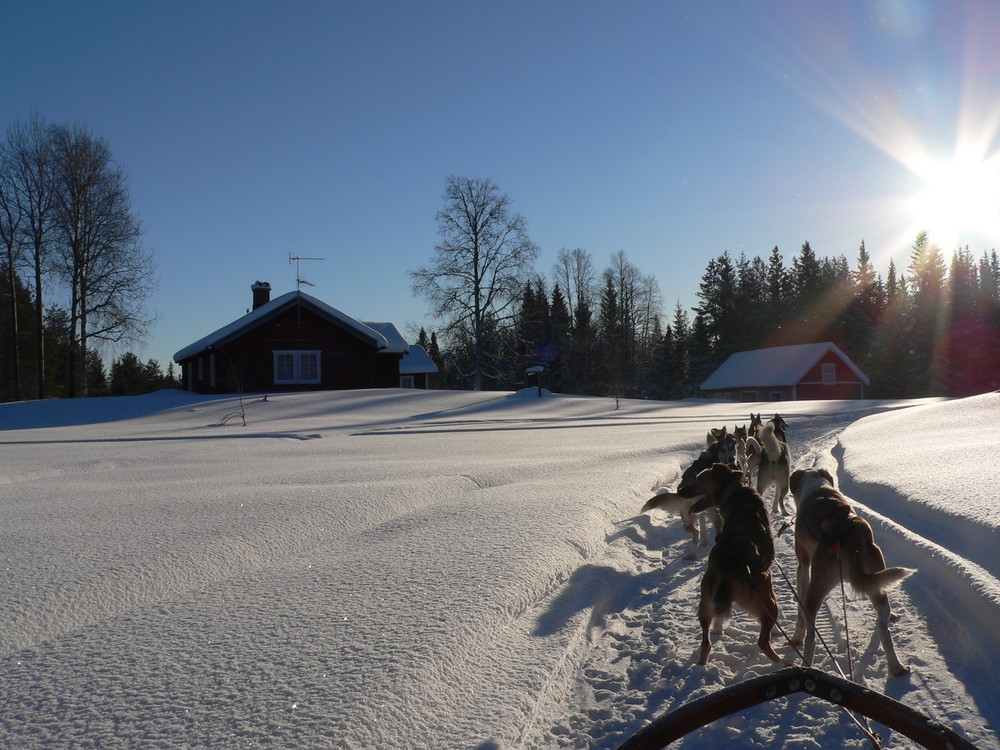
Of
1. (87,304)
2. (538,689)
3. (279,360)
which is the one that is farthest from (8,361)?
(538,689)

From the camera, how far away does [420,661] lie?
10.1ft

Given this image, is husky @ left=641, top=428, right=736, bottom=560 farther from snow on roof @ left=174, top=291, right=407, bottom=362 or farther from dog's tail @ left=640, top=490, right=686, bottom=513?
snow on roof @ left=174, top=291, right=407, bottom=362

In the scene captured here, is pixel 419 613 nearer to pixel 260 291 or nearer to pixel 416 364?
pixel 260 291

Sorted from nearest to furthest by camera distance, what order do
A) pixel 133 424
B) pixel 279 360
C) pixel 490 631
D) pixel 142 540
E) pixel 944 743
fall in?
pixel 944 743, pixel 490 631, pixel 142 540, pixel 133 424, pixel 279 360

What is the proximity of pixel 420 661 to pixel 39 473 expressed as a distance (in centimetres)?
773

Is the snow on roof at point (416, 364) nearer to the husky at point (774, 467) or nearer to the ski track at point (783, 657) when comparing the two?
the husky at point (774, 467)

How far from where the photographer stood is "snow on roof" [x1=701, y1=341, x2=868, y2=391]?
48219mm

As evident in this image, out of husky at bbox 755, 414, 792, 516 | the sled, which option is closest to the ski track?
the sled

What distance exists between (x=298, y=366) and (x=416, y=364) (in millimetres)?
13160

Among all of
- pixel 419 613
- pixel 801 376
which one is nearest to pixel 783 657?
pixel 419 613

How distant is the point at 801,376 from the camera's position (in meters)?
47.5

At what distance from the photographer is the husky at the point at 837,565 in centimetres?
325

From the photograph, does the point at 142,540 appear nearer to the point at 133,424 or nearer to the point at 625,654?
the point at 625,654

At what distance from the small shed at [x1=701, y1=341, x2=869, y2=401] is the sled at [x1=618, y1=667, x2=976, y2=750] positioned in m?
50.4
